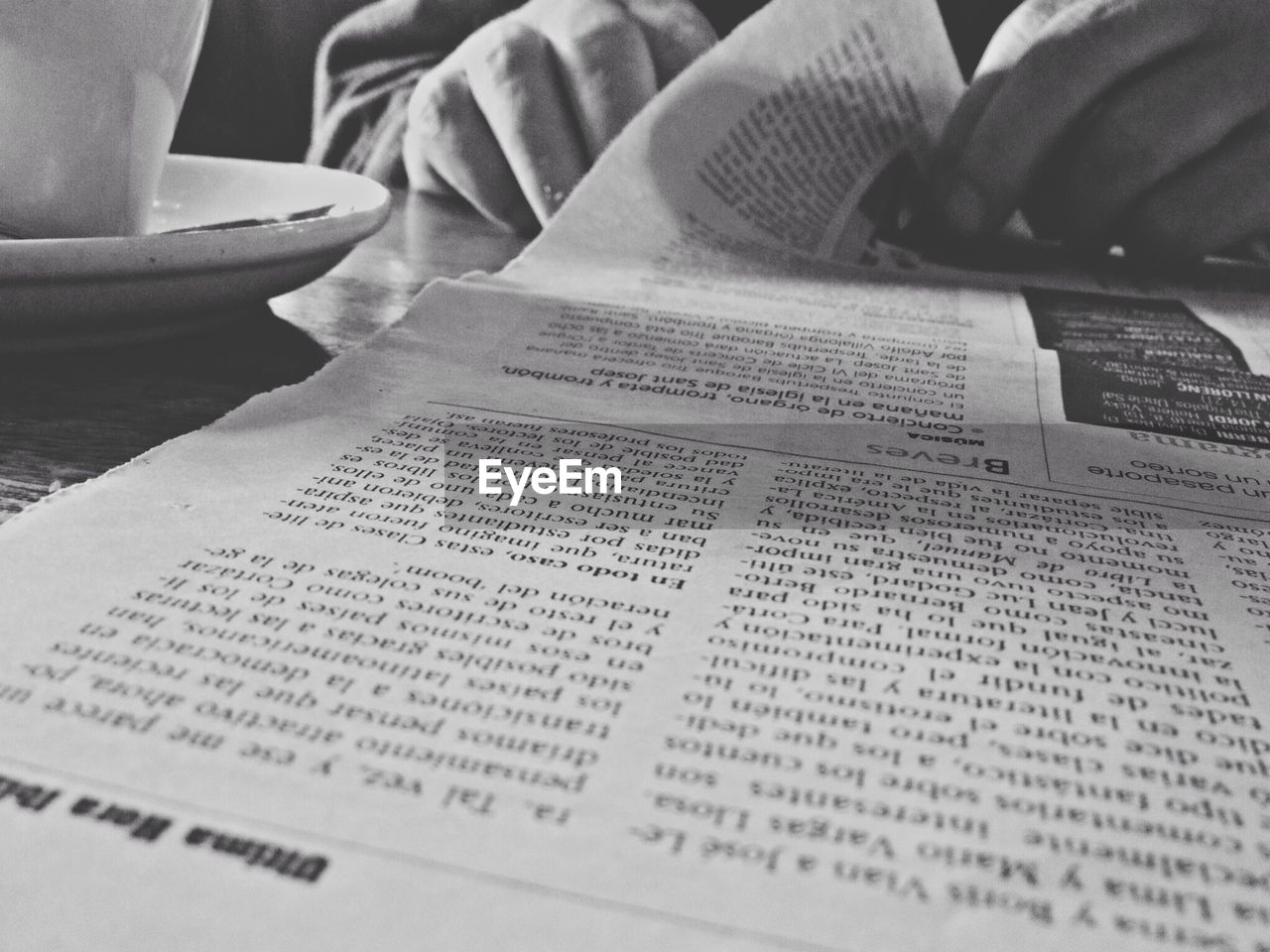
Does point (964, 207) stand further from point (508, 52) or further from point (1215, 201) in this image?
point (508, 52)

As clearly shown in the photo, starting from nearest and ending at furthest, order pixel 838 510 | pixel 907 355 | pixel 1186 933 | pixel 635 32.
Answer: pixel 1186 933
pixel 838 510
pixel 907 355
pixel 635 32

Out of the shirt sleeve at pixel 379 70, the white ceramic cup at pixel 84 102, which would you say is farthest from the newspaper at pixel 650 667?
the shirt sleeve at pixel 379 70

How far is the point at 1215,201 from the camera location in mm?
568

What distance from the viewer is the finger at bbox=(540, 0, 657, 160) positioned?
68 centimetres

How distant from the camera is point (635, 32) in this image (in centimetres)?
70

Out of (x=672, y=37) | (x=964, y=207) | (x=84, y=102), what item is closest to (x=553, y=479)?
(x=84, y=102)

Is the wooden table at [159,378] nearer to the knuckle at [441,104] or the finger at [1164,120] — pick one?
the knuckle at [441,104]

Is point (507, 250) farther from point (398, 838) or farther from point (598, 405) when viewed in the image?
point (398, 838)

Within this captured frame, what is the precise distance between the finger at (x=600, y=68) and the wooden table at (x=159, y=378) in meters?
0.23

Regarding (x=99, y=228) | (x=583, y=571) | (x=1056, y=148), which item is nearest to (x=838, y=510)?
(x=583, y=571)

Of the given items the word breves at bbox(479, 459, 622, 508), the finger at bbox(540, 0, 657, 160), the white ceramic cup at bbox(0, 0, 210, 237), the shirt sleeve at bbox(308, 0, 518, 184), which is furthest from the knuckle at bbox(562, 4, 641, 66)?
the word breves at bbox(479, 459, 622, 508)

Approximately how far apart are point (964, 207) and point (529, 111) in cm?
27

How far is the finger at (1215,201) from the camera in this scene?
1.86 feet

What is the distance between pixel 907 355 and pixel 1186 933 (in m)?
0.29
